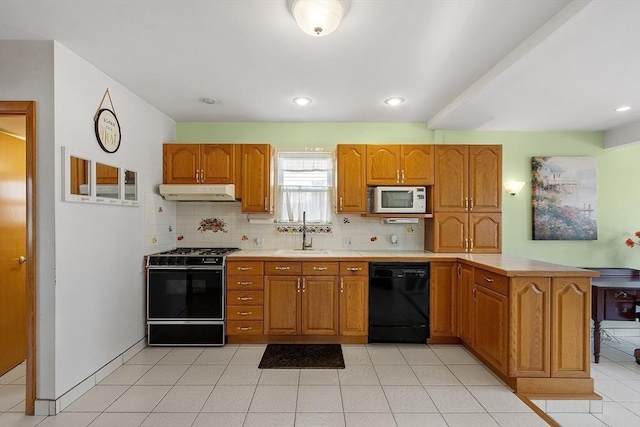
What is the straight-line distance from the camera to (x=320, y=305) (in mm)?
3227

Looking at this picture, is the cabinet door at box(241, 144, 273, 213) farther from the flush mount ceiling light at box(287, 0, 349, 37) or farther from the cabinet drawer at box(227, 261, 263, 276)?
the flush mount ceiling light at box(287, 0, 349, 37)

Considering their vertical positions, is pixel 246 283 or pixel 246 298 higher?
pixel 246 283

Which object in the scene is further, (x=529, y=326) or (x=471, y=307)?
(x=471, y=307)

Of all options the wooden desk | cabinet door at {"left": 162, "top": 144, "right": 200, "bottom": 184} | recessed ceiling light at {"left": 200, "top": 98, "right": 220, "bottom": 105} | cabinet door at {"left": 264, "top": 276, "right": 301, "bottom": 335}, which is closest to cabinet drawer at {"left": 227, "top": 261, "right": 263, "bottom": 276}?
cabinet door at {"left": 264, "top": 276, "right": 301, "bottom": 335}

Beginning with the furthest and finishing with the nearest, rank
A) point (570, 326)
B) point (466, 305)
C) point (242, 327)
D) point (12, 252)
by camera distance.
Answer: point (242, 327) → point (466, 305) → point (12, 252) → point (570, 326)

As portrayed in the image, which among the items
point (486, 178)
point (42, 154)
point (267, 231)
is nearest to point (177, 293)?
point (267, 231)

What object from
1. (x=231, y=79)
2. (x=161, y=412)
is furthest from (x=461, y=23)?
(x=161, y=412)

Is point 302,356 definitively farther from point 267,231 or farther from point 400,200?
point 400,200

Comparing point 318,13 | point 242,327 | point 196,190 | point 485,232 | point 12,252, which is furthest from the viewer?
point 485,232

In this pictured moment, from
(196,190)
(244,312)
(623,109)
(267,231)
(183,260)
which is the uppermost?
(623,109)

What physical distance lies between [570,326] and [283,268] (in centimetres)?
246

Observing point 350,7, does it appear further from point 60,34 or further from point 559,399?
point 559,399

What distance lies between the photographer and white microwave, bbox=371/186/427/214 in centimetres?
354

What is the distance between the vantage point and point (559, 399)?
230 cm
